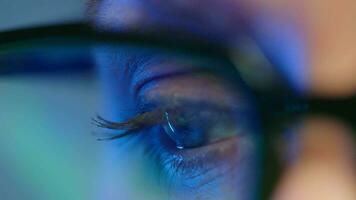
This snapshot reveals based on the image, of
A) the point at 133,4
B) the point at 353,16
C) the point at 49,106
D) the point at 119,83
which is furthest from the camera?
the point at 49,106

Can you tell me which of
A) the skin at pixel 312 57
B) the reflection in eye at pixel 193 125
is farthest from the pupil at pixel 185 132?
the skin at pixel 312 57

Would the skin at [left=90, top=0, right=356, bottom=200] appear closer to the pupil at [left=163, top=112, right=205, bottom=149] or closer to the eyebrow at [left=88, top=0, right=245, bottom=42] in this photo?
the eyebrow at [left=88, top=0, right=245, bottom=42]

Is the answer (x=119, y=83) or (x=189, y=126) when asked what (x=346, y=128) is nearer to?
(x=189, y=126)

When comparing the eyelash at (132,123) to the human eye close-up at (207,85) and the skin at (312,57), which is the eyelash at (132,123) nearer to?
the human eye close-up at (207,85)

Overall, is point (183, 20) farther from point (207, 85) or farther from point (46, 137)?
point (46, 137)

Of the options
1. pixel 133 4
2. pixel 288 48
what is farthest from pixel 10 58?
pixel 288 48

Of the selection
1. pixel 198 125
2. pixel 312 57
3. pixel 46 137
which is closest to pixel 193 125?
pixel 198 125
